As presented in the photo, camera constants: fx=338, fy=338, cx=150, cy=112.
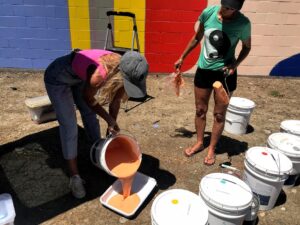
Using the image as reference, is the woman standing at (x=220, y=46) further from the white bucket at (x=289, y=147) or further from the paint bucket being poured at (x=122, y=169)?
the paint bucket being poured at (x=122, y=169)

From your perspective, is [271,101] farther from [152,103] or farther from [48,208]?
[48,208]

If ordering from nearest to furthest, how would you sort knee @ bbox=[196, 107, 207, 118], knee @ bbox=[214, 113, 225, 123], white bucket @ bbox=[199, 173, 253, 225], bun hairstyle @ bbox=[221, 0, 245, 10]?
white bucket @ bbox=[199, 173, 253, 225] → bun hairstyle @ bbox=[221, 0, 245, 10] → knee @ bbox=[214, 113, 225, 123] → knee @ bbox=[196, 107, 207, 118]

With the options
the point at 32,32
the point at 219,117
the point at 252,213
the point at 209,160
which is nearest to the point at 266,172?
the point at 252,213

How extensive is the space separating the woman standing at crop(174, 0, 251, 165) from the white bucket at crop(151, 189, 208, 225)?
153cm

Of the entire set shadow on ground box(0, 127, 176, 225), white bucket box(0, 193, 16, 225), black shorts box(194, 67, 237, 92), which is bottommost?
shadow on ground box(0, 127, 176, 225)

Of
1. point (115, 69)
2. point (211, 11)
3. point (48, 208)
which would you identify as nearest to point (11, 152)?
point (48, 208)

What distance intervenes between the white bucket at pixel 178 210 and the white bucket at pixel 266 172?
0.95m

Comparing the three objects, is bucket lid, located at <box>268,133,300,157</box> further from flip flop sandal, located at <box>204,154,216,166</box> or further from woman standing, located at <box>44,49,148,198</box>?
woman standing, located at <box>44,49,148,198</box>

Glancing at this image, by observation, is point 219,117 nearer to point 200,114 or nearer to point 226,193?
point 200,114

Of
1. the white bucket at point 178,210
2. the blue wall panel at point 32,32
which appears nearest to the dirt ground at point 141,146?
the blue wall panel at point 32,32

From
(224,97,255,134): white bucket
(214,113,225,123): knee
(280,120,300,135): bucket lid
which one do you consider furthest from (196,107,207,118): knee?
(280,120,300,135): bucket lid

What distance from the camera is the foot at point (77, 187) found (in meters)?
4.00

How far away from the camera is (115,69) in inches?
129

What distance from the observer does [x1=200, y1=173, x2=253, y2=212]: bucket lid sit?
10.6 ft
